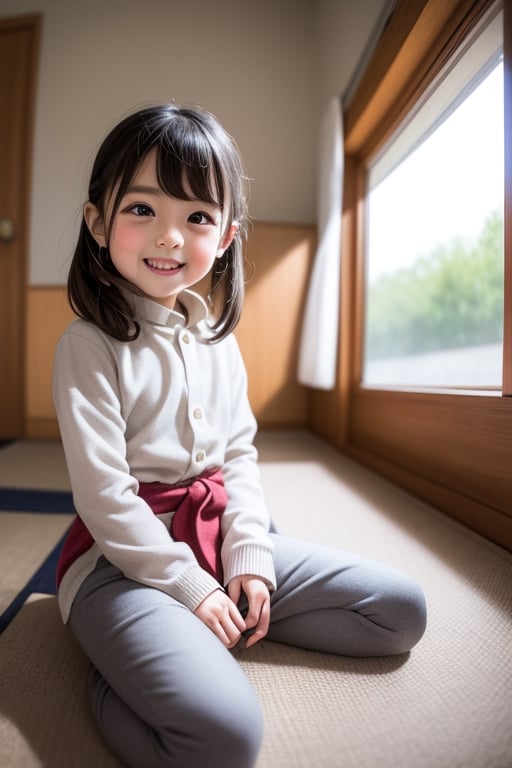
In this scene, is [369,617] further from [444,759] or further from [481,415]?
[481,415]

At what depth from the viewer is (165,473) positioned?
2.12 feet

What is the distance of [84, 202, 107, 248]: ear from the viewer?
64cm

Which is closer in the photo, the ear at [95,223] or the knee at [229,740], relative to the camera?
the knee at [229,740]

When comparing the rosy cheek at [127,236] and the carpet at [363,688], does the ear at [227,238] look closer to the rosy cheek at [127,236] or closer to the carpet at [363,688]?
the rosy cheek at [127,236]

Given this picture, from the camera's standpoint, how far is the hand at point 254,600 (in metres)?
0.58

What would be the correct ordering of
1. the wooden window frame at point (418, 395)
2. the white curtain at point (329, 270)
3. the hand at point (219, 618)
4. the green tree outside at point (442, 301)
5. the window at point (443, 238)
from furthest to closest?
the white curtain at point (329, 270) < the green tree outside at point (442, 301) < the window at point (443, 238) < the wooden window frame at point (418, 395) < the hand at point (219, 618)

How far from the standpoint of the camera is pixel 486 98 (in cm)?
118

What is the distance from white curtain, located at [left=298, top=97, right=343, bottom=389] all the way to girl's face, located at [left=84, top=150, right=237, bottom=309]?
54.2 inches

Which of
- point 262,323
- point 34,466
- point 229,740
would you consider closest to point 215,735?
point 229,740

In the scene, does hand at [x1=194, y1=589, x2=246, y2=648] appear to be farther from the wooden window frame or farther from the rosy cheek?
the wooden window frame

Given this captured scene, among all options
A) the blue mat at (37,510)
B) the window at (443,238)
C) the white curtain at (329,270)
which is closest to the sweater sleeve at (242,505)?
the blue mat at (37,510)

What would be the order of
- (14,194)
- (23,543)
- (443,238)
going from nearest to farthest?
(23,543)
(443,238)
(14,194)

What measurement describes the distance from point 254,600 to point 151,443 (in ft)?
0.75

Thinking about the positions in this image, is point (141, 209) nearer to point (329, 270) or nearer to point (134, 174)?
point (134, 174)
